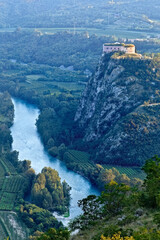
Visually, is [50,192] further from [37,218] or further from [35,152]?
[35,152]

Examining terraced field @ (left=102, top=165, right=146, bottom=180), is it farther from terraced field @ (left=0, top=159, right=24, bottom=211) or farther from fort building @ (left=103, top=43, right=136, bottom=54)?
fort building @ (left=103, top=43, right=136, bottom=54)

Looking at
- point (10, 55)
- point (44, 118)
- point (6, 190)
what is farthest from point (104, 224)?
point (10, 55)

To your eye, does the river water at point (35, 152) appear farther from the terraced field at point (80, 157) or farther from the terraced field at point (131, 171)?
the terraced field at point (131, 171)

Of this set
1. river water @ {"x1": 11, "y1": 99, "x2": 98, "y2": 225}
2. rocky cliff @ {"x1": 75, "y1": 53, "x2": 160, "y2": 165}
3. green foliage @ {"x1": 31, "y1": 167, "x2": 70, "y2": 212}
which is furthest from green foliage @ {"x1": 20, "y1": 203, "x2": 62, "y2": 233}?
rocky cliff @ {"x1": 75, "y1": 53, "x2": 160, "y2": 165}

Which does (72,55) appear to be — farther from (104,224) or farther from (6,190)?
(104,224)

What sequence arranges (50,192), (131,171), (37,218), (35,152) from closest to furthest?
(37,218), (50,192), (131,171), (35,152)

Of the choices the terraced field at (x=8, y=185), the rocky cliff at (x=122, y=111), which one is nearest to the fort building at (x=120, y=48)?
the rocky cliff at (x=122, y=111)

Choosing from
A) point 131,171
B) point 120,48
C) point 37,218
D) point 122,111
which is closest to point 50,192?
point 37,218
